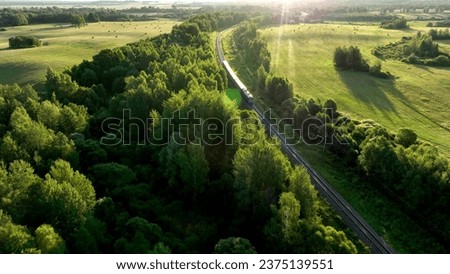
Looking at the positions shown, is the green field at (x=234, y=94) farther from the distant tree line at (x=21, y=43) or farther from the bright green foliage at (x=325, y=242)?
the distant tree line at (x=21, y=43)

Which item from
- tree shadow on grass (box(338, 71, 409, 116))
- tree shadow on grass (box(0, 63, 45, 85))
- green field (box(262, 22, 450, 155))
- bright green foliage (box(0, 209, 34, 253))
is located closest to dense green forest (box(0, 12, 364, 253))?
bright green foliage (box(0, 209, 34, 253))

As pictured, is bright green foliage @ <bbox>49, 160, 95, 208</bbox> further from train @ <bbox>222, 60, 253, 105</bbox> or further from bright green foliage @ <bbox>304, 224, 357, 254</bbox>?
train @ <bbox>222, 60, 253, 105</bbox>

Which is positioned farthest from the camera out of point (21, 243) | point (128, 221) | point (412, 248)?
point (412, 248)

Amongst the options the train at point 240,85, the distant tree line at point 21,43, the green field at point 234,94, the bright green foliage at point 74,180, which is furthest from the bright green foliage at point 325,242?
the distant tree line at point 21,43
